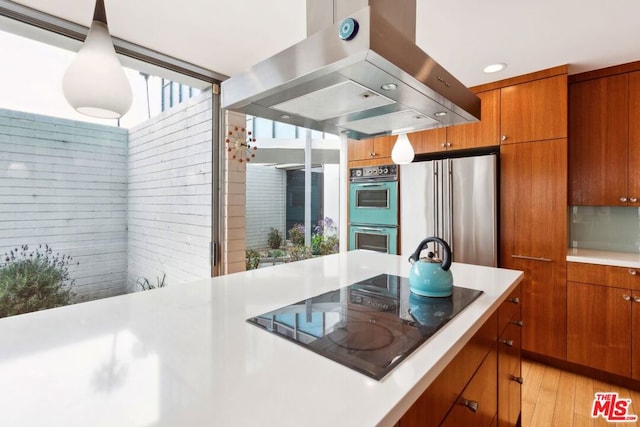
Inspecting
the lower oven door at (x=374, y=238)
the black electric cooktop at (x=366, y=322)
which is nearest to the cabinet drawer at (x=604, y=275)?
the lower oven door at (x=374, y=238)

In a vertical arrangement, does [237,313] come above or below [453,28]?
below

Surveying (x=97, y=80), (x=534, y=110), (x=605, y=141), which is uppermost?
(x=534, y=110)

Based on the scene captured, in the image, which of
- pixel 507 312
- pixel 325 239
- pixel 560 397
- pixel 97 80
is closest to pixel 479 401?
pixel 507 312

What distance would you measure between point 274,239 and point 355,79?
2.47 metres

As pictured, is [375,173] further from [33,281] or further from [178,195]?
[33,281]

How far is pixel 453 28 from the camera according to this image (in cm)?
191

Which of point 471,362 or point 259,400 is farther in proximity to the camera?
point 471,362

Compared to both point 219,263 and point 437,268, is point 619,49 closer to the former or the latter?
point 437,268

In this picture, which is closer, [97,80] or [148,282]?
[97,80]

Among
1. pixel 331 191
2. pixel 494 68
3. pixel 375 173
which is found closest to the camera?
pixel 494 68

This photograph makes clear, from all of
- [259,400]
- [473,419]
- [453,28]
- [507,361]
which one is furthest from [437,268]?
[453,28]

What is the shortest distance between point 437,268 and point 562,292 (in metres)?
1.77

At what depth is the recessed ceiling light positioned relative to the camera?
2.39m

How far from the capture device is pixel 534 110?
2.51 metres
